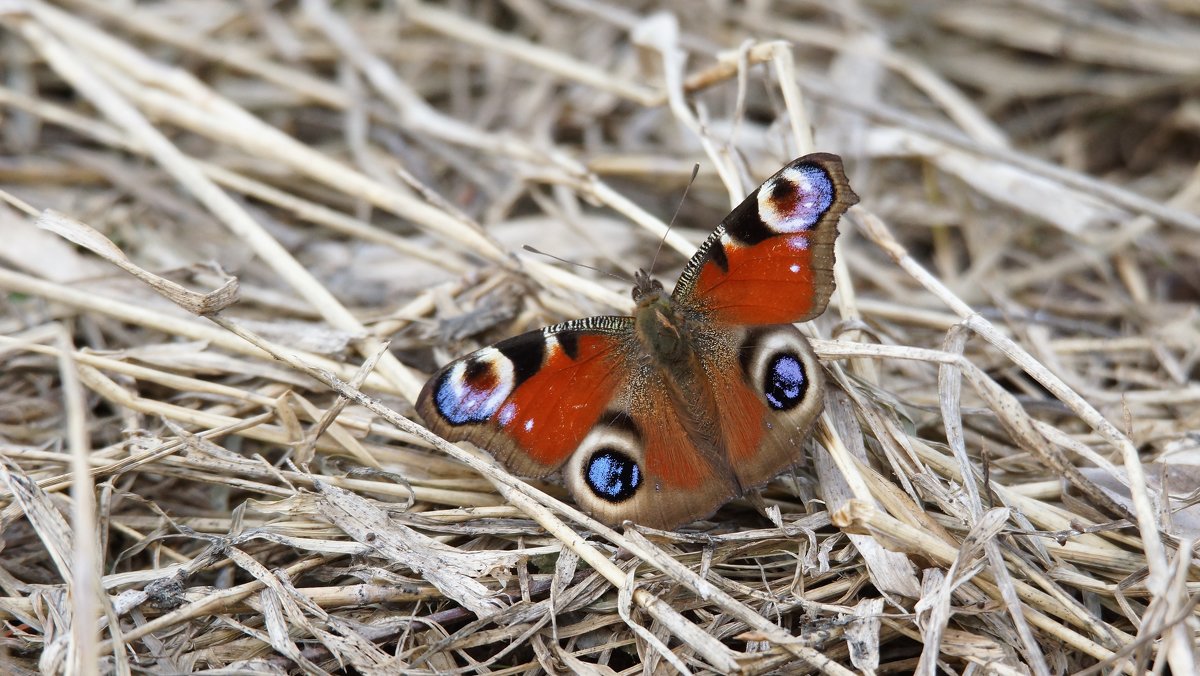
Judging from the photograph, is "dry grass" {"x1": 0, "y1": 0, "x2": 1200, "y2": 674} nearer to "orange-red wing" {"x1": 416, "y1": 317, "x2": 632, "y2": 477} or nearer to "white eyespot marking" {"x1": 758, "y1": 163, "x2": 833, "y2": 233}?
"orange-red wing" {"x1": 416, "y1": 317, "x2": 632, "y2": 477}

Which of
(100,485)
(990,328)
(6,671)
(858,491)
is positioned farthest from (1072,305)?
(6,671)

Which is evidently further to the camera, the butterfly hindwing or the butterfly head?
the butterfly head

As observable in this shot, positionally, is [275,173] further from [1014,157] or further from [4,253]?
[1014,157]

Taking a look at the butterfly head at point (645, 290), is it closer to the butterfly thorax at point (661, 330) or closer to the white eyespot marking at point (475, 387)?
the butterfly thorax at point (661, 330)

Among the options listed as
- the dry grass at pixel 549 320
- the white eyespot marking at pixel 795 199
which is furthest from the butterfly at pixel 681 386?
the dry grass at pixel 549 320

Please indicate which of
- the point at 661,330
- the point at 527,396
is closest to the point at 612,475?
the point at 527,396

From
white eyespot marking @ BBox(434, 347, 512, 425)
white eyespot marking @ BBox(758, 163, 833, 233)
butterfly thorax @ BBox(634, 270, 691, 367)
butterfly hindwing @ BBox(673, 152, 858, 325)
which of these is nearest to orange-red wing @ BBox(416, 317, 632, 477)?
white eyespot marking @ BBox(434, 347, 512, 425)
